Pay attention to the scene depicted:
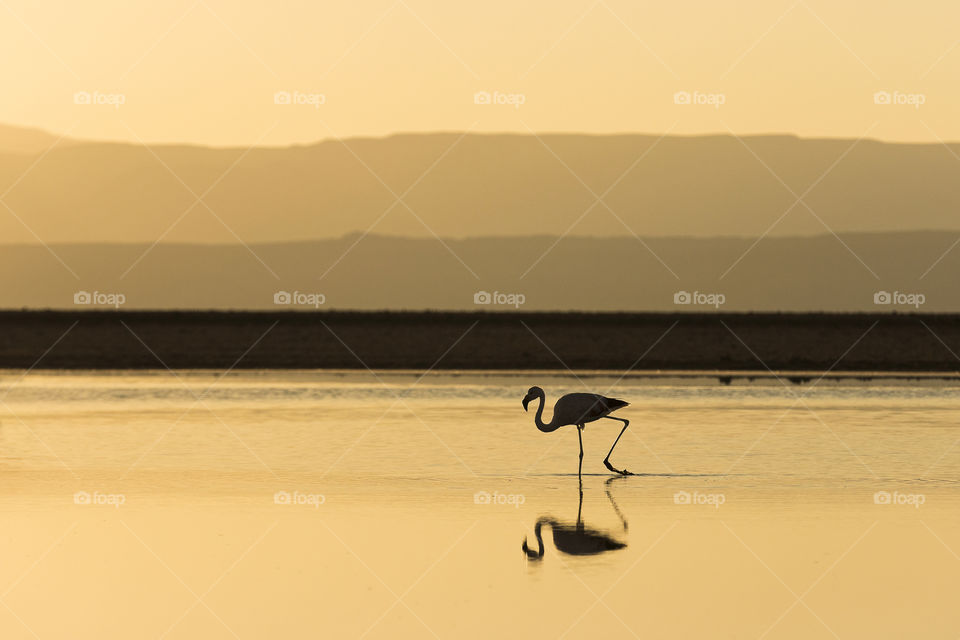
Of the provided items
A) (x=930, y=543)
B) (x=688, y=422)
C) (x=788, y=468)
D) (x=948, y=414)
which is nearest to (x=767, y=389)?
(x=948, y=414)

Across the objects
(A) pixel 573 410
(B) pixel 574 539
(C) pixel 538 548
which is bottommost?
(C) pixel 538 548

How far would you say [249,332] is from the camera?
66.2m

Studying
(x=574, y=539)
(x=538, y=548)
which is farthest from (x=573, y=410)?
(x=538, y=548)

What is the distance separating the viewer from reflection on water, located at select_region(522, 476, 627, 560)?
12031 millimetres

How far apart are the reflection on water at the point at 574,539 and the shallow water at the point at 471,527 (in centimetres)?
5

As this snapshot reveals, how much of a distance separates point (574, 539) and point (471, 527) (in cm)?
111

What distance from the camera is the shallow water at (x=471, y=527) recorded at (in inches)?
391

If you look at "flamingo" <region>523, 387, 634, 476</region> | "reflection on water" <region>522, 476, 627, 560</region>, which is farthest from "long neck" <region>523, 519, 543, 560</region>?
"flamingo" <region>523, 387, 634, 476</region>

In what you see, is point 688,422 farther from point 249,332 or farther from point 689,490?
point 249,332

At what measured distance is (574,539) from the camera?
12625mm

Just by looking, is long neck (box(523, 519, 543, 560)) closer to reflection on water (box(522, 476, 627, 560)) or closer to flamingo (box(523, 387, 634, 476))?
reflection on water (box(522, 476, 627, 560))

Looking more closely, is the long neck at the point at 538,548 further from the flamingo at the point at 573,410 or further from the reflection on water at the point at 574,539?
the flamingo at the point at 573,410

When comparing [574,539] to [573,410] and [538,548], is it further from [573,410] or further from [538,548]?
[573,410]

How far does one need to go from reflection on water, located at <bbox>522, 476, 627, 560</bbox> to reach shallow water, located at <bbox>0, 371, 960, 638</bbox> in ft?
0.15
